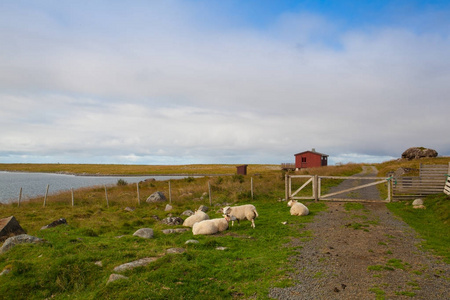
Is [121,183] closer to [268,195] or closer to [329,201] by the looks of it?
[268,195]

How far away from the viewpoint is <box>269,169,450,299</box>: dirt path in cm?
686

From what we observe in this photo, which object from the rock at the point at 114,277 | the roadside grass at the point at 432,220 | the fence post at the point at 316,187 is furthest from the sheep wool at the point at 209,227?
the fence post at the point at 316,187

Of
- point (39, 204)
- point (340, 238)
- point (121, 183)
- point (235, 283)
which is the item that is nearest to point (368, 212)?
point (340, 238)

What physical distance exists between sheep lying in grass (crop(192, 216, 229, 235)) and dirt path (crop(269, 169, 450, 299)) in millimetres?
3705

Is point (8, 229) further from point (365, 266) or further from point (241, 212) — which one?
point (365, 266)

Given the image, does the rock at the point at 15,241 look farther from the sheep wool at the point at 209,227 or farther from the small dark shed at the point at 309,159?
the small dark shed at the point at 309,159

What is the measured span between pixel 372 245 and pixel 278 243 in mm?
3445

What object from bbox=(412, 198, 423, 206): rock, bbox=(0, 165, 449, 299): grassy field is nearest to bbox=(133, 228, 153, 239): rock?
bbox=(0, 165, 449, 299): grassy field

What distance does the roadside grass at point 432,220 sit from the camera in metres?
10.8

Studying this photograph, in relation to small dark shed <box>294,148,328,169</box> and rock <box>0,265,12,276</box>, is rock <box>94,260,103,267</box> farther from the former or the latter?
small dark shed <box>294,148,328,169</box>

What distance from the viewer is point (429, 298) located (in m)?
6.51

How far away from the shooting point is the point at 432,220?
15305 mm

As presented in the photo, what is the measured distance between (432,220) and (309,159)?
193 ft

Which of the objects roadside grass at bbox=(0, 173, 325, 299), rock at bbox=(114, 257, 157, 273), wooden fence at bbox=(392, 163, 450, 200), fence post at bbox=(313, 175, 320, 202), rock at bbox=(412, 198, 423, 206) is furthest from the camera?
fence post at bbox=(313, 175, 320, 202)
